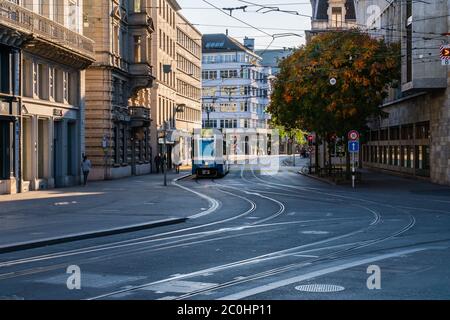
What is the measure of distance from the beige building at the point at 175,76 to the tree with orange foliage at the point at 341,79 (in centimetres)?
1567

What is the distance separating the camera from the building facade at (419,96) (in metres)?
39.5

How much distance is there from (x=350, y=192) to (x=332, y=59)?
364 inches

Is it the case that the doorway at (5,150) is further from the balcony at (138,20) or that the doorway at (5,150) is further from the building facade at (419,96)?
the balcony at (138,20)

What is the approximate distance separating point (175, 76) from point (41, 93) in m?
43.4

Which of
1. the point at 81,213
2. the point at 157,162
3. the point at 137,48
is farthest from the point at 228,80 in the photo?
the point at 81,213

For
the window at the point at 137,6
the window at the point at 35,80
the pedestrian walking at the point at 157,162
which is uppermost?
the window at the point at 137,6

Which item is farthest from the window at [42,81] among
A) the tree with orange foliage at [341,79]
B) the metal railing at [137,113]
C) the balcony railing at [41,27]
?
the metal railing at [137,113]

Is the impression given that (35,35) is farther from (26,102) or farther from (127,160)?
(127,160)

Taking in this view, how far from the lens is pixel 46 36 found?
33.8 m

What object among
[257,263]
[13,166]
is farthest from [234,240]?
[13,166]

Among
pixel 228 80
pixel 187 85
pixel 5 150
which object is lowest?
pixel 5 150

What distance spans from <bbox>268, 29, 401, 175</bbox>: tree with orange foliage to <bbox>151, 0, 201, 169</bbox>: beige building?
51.4 ft

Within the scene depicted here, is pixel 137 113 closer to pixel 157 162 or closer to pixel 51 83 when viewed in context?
pixel 157 162

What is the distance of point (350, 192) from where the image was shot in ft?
117
